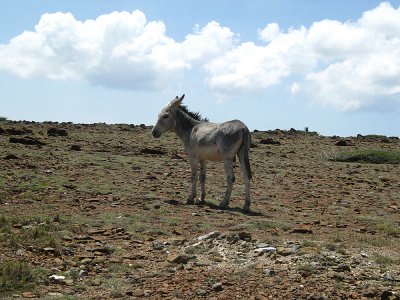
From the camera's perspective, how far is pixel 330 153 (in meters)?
31.7

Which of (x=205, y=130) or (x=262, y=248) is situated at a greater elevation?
(x=205, y=130)

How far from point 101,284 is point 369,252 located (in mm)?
4842

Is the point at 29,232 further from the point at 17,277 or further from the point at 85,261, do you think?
the point at 17,277

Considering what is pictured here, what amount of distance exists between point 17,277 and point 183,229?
15.0ft

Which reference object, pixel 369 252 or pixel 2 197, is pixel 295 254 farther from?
pixel 2 197

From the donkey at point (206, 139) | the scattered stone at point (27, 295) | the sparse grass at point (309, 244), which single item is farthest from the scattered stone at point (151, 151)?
the scattered stone at point (27, 295)

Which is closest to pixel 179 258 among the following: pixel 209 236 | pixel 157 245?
pixel 157 245

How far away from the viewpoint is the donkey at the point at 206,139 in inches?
647

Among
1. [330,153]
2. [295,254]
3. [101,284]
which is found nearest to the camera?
[101,284]

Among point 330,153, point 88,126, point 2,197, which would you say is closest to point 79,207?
point 2,197

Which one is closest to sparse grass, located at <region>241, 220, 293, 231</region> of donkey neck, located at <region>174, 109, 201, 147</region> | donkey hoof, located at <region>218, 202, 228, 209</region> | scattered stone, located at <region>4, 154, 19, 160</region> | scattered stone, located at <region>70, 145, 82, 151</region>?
donkey hoof, located at <region>218, 202, 228, 209</region>

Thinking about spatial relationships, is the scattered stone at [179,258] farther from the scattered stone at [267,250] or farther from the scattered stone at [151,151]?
the scattered stone at [151,151]

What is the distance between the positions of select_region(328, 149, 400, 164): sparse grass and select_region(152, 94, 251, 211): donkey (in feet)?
44.4

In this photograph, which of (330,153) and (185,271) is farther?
(330,153)
